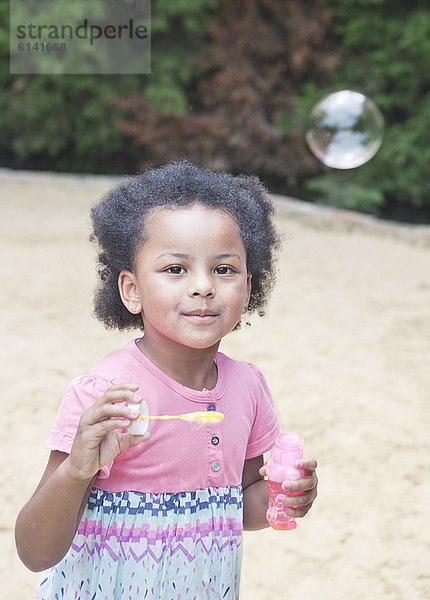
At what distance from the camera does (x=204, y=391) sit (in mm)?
1388

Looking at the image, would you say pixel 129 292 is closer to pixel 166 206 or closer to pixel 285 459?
pixel 166 206

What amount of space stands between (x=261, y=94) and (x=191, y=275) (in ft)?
29.1

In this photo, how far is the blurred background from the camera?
904 centimetres

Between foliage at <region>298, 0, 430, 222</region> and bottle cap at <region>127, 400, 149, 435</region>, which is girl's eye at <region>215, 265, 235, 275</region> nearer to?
bottle cap at <region>127, 400, 149, 435</region>

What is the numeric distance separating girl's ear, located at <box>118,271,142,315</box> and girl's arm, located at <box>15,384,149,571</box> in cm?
26

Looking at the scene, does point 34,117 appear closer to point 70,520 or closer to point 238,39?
point 238,39

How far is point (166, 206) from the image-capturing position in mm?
1393

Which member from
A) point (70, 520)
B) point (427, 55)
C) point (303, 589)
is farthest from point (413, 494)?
point (427, 55)

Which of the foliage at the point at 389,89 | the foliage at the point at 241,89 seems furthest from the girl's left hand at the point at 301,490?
the foliage at the point at 241,89

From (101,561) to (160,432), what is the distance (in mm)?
253

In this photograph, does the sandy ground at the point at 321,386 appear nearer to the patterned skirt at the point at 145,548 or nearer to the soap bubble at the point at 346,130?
the patterned skirt at the point at 145,548

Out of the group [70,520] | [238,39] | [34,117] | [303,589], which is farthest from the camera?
[34,117]

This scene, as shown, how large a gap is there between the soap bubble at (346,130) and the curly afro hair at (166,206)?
2699mm

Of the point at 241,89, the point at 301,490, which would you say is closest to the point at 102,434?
the point at 301,490
